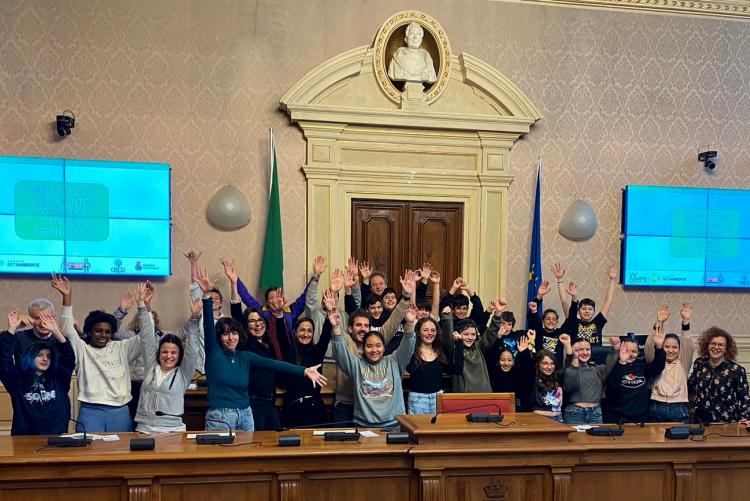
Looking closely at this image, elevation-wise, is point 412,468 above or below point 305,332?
below

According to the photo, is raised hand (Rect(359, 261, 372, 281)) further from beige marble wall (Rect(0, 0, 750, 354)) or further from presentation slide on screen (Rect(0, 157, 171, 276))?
presentation slide on screen (Rect(0, 157, 171, 276))

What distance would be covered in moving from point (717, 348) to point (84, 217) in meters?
5.06

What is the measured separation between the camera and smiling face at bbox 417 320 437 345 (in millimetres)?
4402

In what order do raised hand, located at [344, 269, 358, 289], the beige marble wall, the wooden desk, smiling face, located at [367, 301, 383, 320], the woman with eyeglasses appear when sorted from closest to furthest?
the wooden desk, the woman with eyeglasses, smiling face, located at [367, 301, 383, 320], raised hand, located at [344, 269, 358, 289], the beige marble wall

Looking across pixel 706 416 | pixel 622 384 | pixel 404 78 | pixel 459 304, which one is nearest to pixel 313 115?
pixel 404 78

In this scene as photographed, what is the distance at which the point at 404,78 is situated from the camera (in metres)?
6.58

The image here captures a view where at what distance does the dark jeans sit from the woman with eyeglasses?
219mm

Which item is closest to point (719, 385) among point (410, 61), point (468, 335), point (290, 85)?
point (468, 335)

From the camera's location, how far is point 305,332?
460cm

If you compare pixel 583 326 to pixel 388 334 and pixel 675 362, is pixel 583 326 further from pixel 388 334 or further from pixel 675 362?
pixel 388 334

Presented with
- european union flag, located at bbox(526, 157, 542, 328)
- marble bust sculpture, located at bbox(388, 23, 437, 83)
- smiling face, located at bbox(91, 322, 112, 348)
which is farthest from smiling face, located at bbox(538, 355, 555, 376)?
marble bust sculpture, located at bbox(388, 23, 437, 83)

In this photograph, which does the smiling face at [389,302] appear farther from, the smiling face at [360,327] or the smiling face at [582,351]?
the smiling face at [582,351]

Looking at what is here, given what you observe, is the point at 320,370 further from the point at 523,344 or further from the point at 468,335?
the point at 523,344

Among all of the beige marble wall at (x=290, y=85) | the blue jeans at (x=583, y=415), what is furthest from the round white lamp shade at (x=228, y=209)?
the blue jeans at (x=583, y=415)
